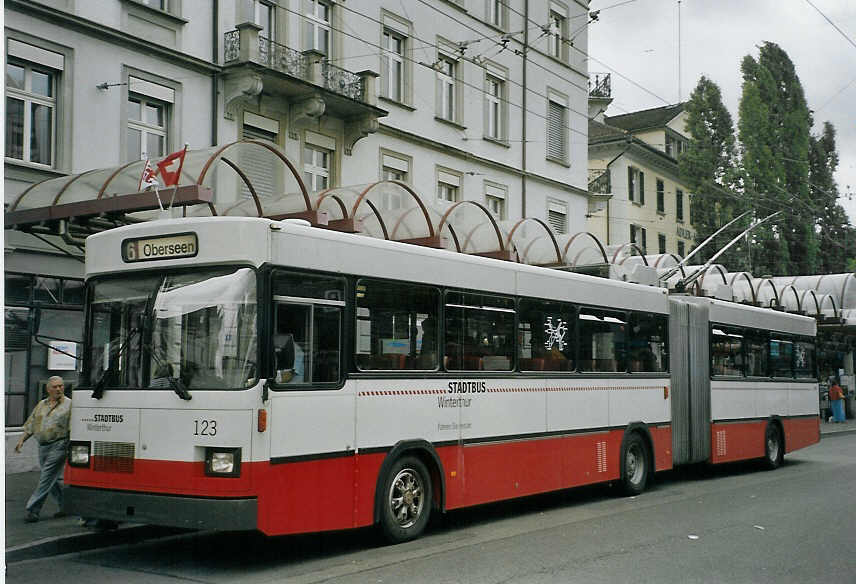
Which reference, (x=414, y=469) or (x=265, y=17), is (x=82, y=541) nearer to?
(x=414, y=469)

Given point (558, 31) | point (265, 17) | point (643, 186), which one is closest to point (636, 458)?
point (265, 17)

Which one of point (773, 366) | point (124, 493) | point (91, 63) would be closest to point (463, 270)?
point (124, 493)

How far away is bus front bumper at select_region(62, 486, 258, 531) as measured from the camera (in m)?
8.12

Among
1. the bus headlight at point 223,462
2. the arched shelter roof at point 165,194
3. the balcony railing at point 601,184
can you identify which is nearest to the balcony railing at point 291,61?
the arched shelter roof at point 165,194

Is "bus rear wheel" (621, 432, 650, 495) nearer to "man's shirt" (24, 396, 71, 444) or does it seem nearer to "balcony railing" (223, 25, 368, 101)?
"man's shirt" (24, 396, 71, 444)

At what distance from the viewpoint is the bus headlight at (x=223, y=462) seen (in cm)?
824

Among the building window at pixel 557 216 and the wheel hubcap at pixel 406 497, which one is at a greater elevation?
the building window at pixel 557 216

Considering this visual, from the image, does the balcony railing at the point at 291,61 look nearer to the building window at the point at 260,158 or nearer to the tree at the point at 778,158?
the building window at the point at 260,158

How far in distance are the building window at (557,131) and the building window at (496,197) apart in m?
2.94

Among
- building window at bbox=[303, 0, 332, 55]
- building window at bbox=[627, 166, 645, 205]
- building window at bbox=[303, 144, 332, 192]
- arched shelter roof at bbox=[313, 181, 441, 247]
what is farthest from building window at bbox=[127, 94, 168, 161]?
building window at bbox=[627, 166, 645, 205]

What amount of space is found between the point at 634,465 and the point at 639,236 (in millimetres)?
32747

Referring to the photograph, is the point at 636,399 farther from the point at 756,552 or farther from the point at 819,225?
the point at 819,225

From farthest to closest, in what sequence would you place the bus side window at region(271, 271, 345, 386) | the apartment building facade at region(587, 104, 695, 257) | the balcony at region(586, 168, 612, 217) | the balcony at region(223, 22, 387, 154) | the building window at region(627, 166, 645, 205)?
the building window at region(627, 166, 645, 205)
the apartment building facade at region(587, 104, 695, 257)
the balcony at region(586, 168, 612, 217)
the balcony at region(223, 22, 387, 154)
the bus side window at region(271, 271, 345, 386)

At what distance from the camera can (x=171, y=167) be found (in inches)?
501
